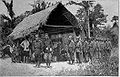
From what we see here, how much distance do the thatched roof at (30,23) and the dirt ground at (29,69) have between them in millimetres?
633

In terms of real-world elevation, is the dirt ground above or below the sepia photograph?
below

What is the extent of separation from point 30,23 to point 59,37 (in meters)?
0.74

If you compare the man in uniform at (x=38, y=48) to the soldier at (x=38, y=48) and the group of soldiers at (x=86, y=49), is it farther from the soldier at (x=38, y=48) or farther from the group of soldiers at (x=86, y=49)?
the group of soldiers at (x=86, y=49)

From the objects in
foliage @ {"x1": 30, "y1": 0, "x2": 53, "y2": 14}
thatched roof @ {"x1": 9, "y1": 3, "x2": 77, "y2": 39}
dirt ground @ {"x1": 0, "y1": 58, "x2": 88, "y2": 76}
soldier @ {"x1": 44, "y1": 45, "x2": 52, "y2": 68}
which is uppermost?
foliage @ {"x1": 30, "y1": 0, "x2": 53, "y2": 14}

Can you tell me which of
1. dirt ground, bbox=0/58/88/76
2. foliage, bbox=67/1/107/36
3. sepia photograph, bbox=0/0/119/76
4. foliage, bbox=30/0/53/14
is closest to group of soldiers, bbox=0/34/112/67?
sepia photograph, bbox=0/0/119/76

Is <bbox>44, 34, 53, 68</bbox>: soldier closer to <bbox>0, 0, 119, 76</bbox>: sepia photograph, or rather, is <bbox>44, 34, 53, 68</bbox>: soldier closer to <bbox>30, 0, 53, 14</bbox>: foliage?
<bbox>0, 0, 119, 76</bbox>: sepia photograph

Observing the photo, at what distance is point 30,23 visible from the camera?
587 cm

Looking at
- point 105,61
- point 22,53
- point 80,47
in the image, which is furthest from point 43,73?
point 105,61

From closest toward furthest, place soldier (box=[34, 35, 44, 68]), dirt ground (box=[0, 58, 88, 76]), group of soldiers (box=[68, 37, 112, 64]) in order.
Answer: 1. dirt ground (box=[0, 58, 88, 76])
2. soldier (box=[34, 35, 44, 68])
3. group of soldiers (box=[68, 37, 112, 64])

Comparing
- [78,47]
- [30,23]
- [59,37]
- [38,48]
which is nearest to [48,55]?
[38,48]

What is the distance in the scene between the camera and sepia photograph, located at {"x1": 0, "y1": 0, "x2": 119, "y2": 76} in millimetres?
5707

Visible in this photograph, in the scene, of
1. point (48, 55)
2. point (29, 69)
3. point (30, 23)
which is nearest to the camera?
point (29, 69)

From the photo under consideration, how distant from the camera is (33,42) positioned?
5.77m

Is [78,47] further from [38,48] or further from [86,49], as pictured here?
[38,48]
